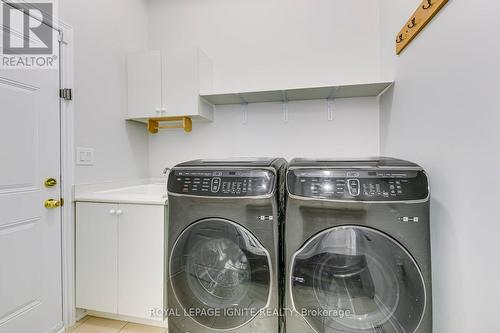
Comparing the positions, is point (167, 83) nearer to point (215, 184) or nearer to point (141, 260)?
point (215, 184)

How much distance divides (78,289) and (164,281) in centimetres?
69

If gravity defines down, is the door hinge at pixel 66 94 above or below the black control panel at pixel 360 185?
above

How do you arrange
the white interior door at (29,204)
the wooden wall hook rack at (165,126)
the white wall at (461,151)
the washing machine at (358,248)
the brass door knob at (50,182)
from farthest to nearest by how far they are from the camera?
the wooden wall hook rack at (165,126) → the brass door knob at (50,182) → the white interior door at (29,204) → the washing machine at (358,248) → the white wall at (461,151)

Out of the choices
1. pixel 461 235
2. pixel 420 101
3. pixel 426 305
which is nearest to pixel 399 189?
pixel 461 235

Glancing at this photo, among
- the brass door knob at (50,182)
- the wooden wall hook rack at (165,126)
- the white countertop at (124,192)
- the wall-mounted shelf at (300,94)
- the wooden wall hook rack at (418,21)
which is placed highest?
the wooden wall hook rack at (418,21)

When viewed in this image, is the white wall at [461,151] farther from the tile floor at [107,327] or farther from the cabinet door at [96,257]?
the cabinet door at [96,257]

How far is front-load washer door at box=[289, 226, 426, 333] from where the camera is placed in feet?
3.10

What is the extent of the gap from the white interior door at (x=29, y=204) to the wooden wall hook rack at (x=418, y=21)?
2232mm

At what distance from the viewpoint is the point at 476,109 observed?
82 cm

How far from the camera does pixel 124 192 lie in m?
1.89

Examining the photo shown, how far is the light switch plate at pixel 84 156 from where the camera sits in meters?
1.64

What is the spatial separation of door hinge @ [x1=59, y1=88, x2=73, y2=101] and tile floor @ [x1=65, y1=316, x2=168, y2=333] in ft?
5.29

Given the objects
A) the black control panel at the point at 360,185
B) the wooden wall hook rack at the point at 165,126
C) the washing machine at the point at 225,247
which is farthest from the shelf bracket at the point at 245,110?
the black control panel at the point at 360,185

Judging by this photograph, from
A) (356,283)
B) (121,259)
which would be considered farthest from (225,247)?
(121,259)
